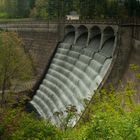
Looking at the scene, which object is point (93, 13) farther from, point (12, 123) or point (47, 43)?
point (12, 123)

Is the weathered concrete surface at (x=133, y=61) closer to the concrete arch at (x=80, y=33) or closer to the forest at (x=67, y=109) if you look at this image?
the forest at (x=67, y=109)

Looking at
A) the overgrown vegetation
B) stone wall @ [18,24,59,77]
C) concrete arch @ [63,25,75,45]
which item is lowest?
stone wall @ [18,24,59,77]

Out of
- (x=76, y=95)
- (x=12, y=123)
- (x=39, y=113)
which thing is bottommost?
(x=39, y=113)

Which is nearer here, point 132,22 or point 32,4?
point 132,22

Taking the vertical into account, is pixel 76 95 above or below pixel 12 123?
below

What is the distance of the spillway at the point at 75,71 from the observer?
159ft

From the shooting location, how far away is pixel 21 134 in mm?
23406

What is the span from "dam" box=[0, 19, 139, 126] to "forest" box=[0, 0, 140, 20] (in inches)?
414

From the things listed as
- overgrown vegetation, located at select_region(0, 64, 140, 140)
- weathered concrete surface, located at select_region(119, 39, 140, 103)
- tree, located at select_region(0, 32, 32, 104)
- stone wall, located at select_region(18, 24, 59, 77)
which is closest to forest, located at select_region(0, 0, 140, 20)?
stone wall, located at select_region(18, 24, 59, 77)

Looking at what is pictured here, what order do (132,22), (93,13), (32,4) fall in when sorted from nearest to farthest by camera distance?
(132,22) < (93,13) < (32,4)

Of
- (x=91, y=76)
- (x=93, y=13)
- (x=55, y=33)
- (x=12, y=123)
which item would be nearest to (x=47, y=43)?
(x=55, y=33)

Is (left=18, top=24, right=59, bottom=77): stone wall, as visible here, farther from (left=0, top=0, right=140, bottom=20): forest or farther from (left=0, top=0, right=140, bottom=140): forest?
(left=0, top=0, right=140, bottom=20): forest

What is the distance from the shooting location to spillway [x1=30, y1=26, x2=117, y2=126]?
159 feet

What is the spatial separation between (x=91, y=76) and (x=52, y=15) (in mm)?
53600
